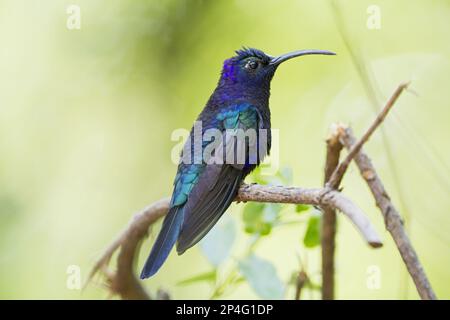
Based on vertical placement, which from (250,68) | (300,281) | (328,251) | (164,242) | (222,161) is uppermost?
(250,68)

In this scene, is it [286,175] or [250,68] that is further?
[250,68]

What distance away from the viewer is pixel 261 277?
8.75 feet

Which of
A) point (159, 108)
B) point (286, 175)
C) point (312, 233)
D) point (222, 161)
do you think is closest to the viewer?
point (222, 161)

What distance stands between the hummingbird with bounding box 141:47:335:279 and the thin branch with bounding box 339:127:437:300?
17.1 inches

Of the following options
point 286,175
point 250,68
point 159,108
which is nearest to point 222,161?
point 286,175

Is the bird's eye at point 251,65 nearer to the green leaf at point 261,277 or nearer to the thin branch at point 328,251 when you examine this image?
the thin branch at point 328,251

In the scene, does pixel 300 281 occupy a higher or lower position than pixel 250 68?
lower

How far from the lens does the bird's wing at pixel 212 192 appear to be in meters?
2.19

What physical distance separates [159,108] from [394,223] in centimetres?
303

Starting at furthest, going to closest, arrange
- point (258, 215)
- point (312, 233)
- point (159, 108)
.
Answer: point (159, 108)
point (312, 233)
point (258, 215)

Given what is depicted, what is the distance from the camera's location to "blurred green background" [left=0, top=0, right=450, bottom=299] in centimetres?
426

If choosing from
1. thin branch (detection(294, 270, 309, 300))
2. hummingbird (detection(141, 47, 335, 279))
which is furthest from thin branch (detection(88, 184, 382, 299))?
thin branch (detection(294, 270, 309, 300))

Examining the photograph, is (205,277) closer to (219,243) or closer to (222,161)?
(219,243)
